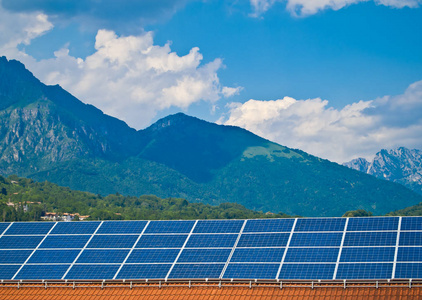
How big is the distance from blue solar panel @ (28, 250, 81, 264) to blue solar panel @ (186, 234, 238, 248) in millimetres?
7916

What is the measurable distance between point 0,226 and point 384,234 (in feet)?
93.2

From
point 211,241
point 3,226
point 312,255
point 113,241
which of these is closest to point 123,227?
point 113,241

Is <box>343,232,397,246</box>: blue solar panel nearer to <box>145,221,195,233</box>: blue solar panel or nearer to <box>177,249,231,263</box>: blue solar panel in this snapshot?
<box>177,249,231,263</box>: blue solar panel

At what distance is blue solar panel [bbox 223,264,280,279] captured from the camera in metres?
48.0

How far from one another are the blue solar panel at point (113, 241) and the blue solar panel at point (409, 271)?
713 inches

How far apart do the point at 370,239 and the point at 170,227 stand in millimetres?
14026

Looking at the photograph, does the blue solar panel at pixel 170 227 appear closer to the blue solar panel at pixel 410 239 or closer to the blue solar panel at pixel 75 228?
the blue solar panel at pixel 75 228

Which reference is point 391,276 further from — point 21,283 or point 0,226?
point 0,226

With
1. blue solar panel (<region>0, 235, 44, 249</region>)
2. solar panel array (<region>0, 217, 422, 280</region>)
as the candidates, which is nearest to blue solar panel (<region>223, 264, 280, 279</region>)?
solar panel array (<region>0, 217, 422, 280</region>)

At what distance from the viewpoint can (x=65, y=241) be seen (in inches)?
2195

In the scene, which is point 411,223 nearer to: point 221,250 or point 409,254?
point 409,254

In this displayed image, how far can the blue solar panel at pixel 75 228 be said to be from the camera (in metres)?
56.9

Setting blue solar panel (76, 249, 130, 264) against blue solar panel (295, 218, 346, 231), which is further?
blue solar panel (76, 249, 130, 264)

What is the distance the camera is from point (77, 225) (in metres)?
58.1
